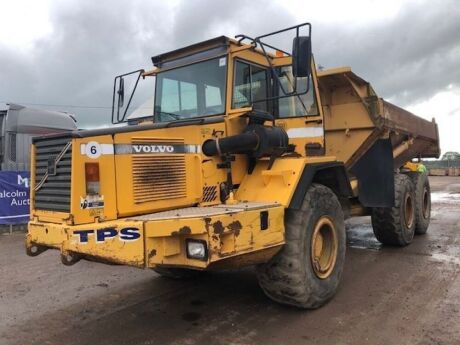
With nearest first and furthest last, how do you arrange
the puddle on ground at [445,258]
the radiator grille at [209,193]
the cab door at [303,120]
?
1. the radiator grille at [209,193]
2. the cab door at [303,120]
3. the puddle on ground at [445,258]

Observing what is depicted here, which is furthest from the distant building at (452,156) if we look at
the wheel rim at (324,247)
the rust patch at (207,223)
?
the rust patch at (207,223)

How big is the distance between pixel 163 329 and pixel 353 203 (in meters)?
3.78

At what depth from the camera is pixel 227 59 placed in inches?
193

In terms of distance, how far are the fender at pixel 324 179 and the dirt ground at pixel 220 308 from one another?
3.74 ft

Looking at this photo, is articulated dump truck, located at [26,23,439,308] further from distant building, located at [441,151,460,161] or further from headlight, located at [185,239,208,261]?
distant building, located at [441,151,460,161]

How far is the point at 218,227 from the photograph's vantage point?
3758mm

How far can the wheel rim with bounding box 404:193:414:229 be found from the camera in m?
8.04

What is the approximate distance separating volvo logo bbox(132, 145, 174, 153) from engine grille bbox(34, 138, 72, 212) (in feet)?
1.86

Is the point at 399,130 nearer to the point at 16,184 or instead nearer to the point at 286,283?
the point at 286,283

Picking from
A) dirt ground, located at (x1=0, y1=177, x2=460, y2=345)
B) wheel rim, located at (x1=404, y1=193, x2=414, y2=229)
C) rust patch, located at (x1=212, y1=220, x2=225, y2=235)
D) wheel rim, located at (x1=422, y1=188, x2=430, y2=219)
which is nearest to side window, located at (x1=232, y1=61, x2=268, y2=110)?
rust patch, located at (x1=212, y1=220, x2=225, y2=235)

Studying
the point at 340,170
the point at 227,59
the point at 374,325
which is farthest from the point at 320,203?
the point at 227,59

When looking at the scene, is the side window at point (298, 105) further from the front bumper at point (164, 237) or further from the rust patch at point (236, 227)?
the rust patch at point (236, 227)

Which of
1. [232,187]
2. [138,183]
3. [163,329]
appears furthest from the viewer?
[232,187]

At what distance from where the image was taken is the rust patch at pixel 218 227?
373cm
